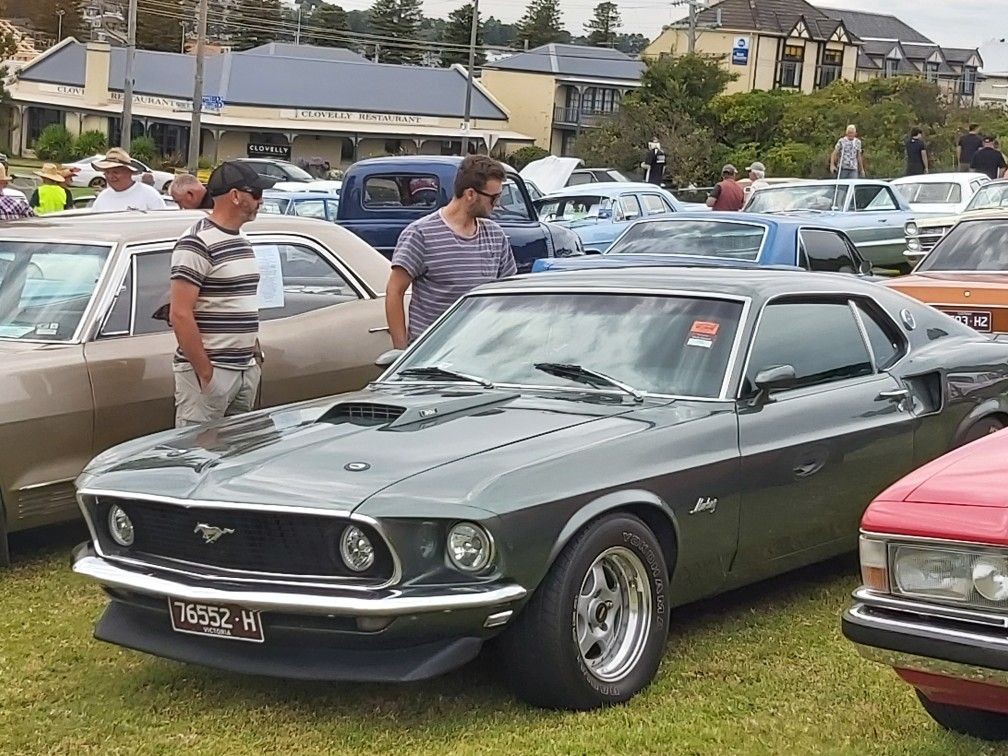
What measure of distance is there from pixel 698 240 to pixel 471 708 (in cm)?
889

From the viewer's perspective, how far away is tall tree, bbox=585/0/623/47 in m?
136

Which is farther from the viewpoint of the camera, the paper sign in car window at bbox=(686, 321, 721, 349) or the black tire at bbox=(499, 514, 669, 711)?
the paper sign in car window at bbox=(686, 321, 721, 349)

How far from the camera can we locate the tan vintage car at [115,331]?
6.63m

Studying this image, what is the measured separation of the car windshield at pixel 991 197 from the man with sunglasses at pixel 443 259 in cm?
1259

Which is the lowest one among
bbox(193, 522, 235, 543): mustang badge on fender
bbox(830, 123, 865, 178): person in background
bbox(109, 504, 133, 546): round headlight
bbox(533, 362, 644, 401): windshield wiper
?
bbox(109, 504, 133, 546): round headlight

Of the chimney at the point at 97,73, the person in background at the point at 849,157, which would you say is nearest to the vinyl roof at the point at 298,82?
the chimney at the point at 97,73

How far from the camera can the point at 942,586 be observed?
398cm

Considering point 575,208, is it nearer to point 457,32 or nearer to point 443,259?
point 443,259

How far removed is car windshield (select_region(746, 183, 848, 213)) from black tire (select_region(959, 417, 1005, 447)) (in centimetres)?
1299

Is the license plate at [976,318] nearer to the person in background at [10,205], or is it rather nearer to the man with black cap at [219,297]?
the man with black cap at [219,297]

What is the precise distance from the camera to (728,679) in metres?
5.21

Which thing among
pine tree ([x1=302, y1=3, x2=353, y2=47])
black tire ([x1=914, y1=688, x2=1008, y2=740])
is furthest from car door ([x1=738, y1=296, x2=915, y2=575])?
pine tree ([x1=302, y1=3, x2=353, y2=47])

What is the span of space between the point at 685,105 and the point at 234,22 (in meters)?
71.4

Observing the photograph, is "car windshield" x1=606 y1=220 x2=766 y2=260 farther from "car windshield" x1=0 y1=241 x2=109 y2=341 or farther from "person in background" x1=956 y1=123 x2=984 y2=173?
"person in background" x1=956 y1=123 x2=984 y2=173
